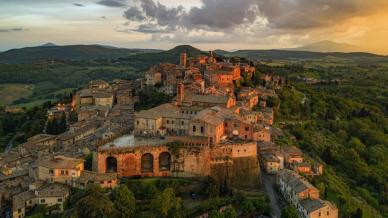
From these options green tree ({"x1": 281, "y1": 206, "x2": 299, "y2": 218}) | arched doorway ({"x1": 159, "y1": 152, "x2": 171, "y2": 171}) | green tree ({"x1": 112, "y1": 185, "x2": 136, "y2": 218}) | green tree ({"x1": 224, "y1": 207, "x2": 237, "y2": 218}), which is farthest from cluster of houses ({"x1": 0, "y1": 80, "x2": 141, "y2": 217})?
green tree ({"x1": 281, "y1": 206, "x2": 299, "y2": 218})

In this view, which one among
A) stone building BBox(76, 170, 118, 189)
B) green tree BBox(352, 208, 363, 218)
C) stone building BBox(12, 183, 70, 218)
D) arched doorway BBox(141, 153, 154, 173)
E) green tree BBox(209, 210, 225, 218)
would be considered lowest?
green tree BBox(352, 208, 363, 218)

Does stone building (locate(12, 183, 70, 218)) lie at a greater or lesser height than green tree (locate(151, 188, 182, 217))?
lesser

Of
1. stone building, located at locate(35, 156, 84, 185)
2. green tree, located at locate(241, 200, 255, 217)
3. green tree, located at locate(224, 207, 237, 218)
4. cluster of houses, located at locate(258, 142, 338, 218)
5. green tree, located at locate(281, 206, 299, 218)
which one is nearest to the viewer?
green tree, located at locate(281, 206, 299, 218)

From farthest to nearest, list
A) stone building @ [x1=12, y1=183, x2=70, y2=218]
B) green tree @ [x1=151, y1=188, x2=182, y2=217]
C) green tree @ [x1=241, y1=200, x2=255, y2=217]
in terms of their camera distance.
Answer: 1. stone building @ [x1=12, y1=183, x2=70, y2=218]
2. green tree @ [x1=241, y1=200, x2=255, y2=217]
3. green tree @ [x1=151, y1=188, x2=182, y2=217]

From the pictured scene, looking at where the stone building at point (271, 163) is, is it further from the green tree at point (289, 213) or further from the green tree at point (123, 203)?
the green tree at point (123, 203)

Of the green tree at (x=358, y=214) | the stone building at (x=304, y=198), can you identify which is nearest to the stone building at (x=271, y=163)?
the stone building at (x=304, y=198)

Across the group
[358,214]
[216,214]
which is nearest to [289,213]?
[216,214]

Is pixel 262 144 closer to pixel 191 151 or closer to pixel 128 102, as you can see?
pixel 191 151

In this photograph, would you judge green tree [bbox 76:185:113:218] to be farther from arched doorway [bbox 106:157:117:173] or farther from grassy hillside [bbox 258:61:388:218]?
grassy hillside [bbox 258:61:388:218]

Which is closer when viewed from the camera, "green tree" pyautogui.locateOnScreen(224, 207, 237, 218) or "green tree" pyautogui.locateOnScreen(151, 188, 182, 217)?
"green tree" pyautogui.locateOnScreen(224, 207, 237, 218)
